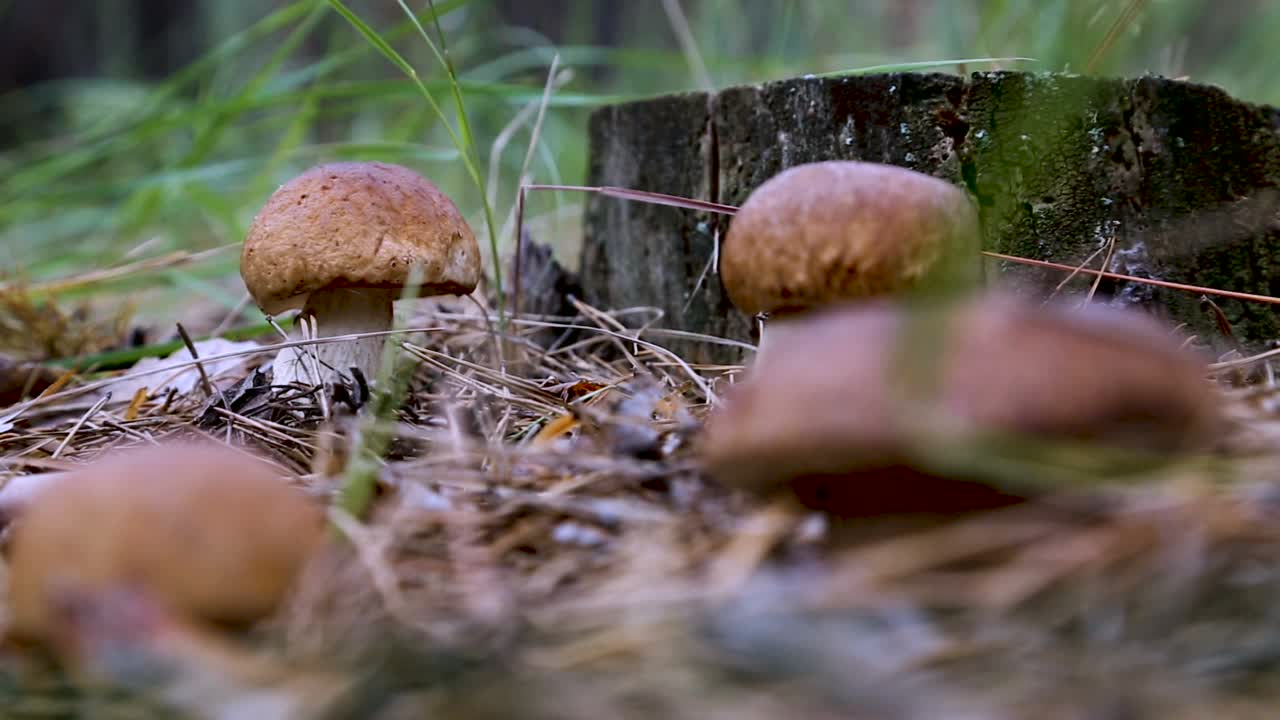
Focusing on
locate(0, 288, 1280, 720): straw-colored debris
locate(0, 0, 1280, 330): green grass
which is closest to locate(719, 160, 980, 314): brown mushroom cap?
locate(0, 288, 1280, 720): straw-colored debris

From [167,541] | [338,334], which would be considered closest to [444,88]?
[338,334]

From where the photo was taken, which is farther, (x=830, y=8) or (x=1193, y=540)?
(x=830, y=8)

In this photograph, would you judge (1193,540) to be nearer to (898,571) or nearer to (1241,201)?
(898,571)

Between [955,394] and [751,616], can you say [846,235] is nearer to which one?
[955,394]

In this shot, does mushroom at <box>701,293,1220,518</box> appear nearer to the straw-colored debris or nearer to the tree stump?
the straw-colored debris

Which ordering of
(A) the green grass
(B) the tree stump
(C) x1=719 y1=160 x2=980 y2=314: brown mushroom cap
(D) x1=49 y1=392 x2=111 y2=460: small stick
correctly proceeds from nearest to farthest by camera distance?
(C) x1=719 y1=160 x2=980 y2=314: brown mushroom cap → (D) x1=49 y1=392 x2=111 y2=460: small stick → (B) the tree stump → (A) the green grass

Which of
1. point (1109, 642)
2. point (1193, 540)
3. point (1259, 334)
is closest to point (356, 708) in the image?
point (1109, 642)
